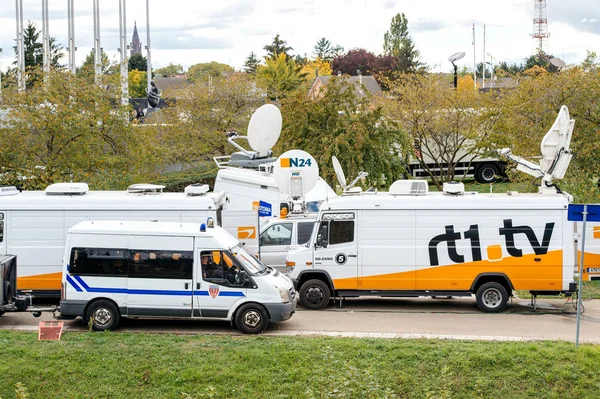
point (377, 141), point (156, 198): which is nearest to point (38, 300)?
point (156, 198)

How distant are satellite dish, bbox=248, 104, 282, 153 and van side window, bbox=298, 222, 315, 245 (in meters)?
5.74

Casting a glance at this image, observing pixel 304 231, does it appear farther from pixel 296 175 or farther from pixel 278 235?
pixel 296 175

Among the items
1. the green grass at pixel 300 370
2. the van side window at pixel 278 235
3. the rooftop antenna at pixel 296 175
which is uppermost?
the rooftop antenna at pixel 296 175

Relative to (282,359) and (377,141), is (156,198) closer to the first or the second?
(282,359)

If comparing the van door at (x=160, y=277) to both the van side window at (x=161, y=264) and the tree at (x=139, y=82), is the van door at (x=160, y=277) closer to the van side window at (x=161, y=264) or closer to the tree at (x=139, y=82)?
the van side window at (x=161, y=264)

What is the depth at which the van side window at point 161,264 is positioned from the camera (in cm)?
1435

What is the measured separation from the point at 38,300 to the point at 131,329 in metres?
4.14

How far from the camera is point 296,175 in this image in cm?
1892

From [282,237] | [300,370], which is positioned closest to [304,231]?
[282,237]

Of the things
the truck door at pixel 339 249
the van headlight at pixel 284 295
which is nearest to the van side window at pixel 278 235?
the truck door at pixel 339 249

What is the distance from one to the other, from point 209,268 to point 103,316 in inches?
84.5

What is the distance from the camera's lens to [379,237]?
16500mm

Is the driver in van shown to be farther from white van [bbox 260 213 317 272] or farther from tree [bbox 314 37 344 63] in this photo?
tree [bbox 314 37 344 63]

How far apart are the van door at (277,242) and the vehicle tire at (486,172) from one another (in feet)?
74.7
